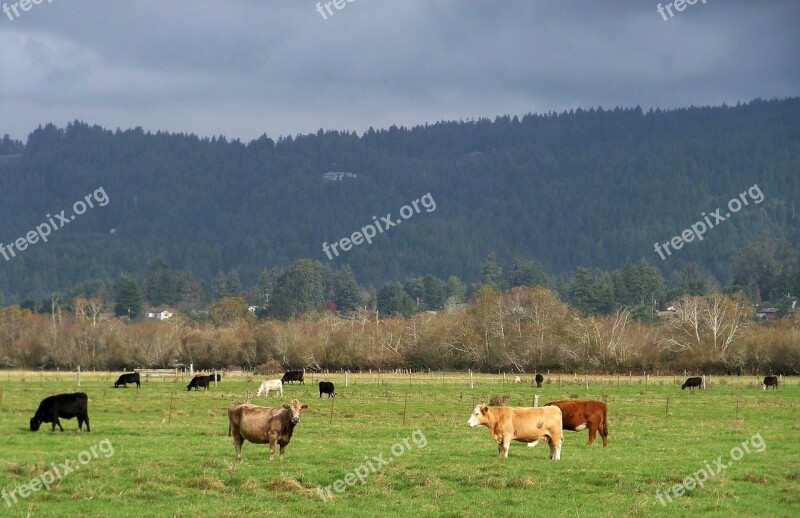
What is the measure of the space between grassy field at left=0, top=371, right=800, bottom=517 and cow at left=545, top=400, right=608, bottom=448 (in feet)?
2.23

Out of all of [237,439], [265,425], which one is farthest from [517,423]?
[237,439]

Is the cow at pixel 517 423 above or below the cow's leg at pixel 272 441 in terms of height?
above

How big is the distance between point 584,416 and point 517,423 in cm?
299

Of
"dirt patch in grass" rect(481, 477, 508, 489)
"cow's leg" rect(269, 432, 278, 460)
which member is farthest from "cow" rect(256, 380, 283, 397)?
"dirt patch in grass" rect(481, 477, 508, 489)

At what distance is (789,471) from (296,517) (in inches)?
466

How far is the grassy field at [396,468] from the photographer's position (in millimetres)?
20219

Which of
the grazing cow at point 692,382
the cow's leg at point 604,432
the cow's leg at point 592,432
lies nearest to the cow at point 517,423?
the cow's leg at point 592,432

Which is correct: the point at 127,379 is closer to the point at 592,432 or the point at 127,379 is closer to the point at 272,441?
the point at 272,441

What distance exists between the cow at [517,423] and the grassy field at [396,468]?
0.52 meters

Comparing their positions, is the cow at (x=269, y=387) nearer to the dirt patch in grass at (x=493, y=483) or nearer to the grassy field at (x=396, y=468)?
the grassy field at (x=396, y=468)

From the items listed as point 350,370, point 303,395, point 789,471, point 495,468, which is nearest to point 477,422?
point 495,468

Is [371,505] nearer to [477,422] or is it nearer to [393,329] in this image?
[477,422]

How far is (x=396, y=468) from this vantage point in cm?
2377

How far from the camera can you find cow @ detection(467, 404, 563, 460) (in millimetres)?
25547
